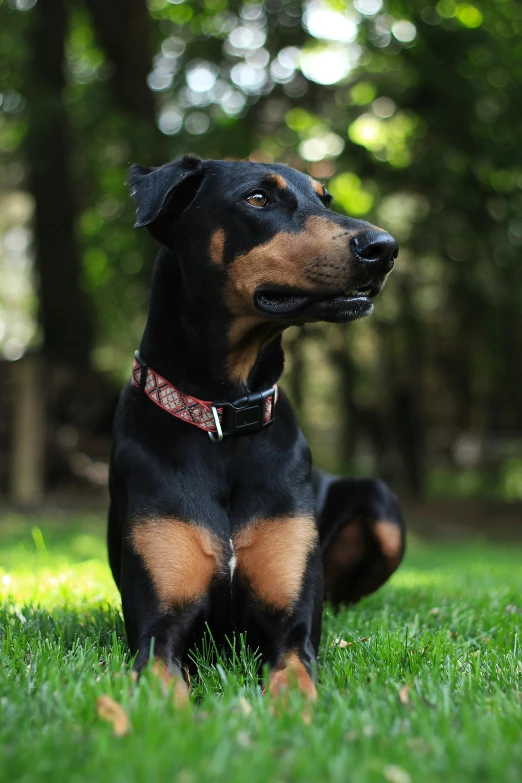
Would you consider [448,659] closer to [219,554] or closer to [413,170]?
[219,554]

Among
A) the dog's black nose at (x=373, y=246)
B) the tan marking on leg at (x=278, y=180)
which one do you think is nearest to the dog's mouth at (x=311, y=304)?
the dog's black nose at (x=373, y=246)

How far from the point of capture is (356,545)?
14.7 ft

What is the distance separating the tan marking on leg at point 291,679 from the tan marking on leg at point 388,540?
1.46 metres

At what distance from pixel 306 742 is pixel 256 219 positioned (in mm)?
2070

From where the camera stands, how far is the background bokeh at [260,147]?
10.9m

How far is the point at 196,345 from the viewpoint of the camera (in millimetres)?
3465

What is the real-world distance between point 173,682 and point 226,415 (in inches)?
48.8

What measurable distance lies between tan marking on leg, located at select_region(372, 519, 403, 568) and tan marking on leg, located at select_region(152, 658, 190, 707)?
70.2 inches

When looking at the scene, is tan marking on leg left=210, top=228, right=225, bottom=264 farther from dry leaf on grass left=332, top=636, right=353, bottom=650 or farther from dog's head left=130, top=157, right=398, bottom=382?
dry leaf on grass left=332, top=636, right=353, bottom=650

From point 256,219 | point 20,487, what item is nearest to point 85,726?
point 256,219

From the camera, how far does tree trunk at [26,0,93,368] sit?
1309cm

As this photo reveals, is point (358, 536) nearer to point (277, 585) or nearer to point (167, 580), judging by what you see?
point (277, 585)

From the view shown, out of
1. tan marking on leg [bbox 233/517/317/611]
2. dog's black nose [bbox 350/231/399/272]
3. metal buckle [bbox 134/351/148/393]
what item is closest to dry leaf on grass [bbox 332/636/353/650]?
tan marking on leg [bbox 233/517/317/611]

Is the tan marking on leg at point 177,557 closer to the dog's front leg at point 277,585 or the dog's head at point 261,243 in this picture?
the dog's front leg at point 277,585
